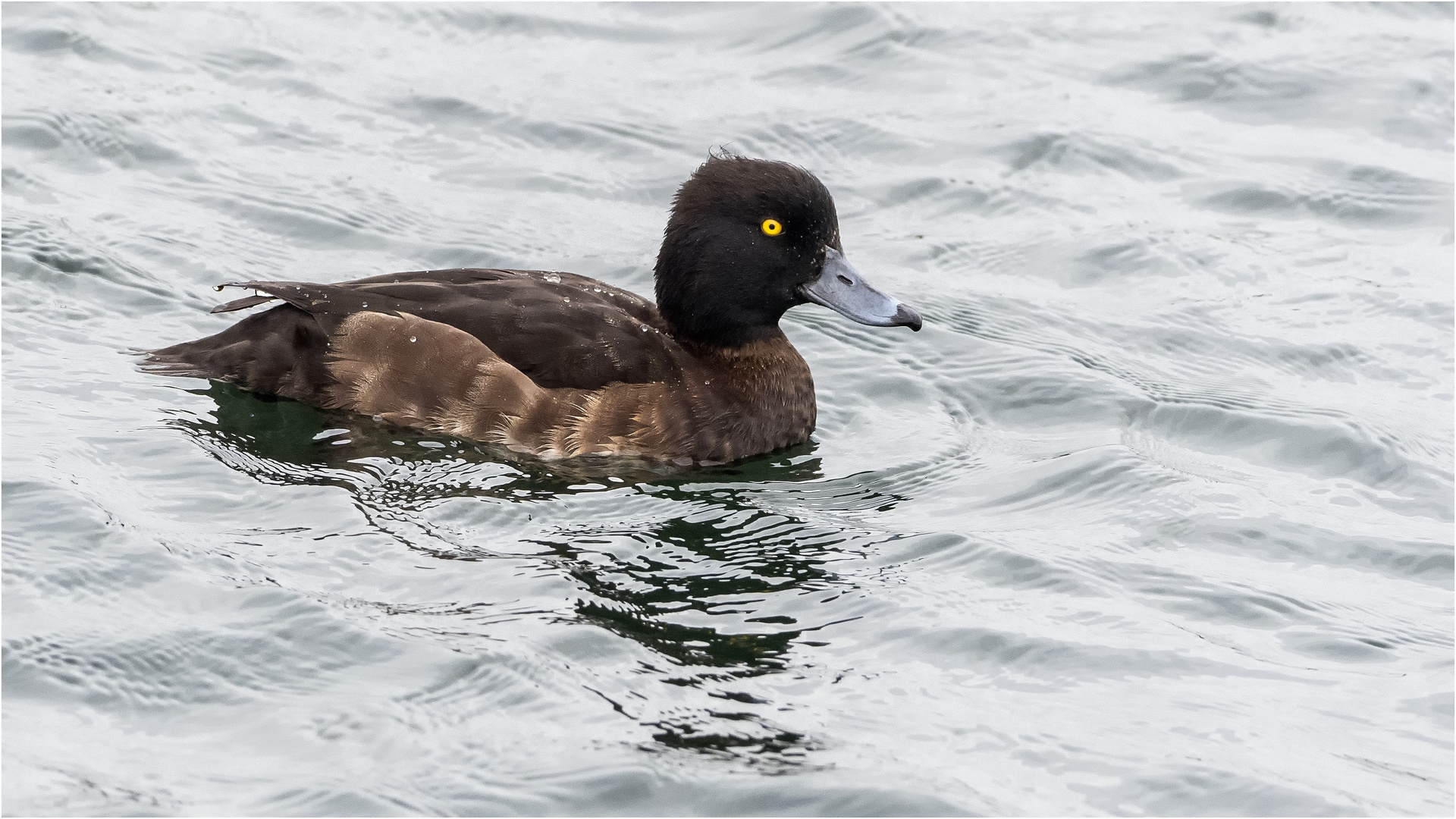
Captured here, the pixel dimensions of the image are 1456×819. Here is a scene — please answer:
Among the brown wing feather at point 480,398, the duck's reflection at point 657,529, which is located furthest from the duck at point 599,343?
the duck's reflection at point 657,529

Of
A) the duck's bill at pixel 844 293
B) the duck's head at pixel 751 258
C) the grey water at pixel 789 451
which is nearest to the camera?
the grey water at pixel 789 451

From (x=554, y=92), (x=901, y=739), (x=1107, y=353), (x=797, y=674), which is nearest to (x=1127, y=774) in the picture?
(x=901, y=739)

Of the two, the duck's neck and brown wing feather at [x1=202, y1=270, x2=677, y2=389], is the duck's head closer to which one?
the duck's neck

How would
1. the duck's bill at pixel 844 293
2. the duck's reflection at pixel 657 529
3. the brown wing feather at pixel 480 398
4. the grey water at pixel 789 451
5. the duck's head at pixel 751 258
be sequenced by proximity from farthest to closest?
the duck's bill at pixel 844 293 < the duck's head at pixel 751 258 < the brown wing feather at pixel 480 398 < the duck's reflection at pixel 657 529 < the grey water at pixel 789 451

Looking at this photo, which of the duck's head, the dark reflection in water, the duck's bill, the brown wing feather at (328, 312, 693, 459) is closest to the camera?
the dark reflection in water

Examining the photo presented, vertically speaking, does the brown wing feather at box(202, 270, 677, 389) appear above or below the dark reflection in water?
above

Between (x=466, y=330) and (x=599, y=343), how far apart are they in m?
0.57

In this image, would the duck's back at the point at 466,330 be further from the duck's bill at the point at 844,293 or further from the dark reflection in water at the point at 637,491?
the duck's bill at the point at 844,293

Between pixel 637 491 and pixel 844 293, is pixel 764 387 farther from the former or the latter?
pixel 637 491

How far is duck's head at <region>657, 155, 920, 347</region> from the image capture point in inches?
312

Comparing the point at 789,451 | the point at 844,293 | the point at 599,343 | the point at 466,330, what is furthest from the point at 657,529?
the point at 844,293

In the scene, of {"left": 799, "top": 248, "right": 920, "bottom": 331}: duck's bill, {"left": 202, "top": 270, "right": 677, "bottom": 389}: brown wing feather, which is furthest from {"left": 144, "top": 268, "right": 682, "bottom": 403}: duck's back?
{"left": 799, "top": 248, "right": 920, "bottom": 331}: duck's bill

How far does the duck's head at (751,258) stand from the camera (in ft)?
26.0

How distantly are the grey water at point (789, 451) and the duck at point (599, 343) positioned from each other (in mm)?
176
